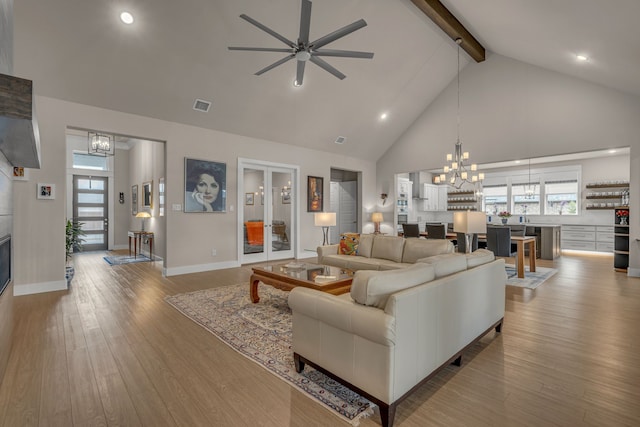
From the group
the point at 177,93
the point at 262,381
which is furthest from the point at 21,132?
the point at 177,93

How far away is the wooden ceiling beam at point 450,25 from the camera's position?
5.18m

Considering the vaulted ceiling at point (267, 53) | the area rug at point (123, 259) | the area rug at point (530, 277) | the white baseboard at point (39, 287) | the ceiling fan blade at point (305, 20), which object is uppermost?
the vaulted ceiling at point (267, 53)

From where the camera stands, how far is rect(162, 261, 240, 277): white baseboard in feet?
18.3

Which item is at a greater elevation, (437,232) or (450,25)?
(450,25)

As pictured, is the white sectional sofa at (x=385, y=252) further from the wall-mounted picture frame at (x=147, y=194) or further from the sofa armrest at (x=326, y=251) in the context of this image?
the wall-mounted picture frame at (x=147, y=194)

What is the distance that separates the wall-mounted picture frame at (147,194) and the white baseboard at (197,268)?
2987 mm

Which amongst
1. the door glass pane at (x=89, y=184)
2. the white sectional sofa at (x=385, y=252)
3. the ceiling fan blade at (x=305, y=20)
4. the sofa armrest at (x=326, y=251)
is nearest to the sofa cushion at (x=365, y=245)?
the white sectional sofa at (x=385, y=252)

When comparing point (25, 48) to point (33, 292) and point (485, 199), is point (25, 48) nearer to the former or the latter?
point (33, 292)

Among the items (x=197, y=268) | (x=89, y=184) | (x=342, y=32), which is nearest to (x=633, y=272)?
(x=342, y=32)

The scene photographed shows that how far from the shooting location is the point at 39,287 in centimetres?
442

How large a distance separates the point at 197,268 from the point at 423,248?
425 centimetres

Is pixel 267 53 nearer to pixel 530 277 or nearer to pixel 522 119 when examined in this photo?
pixel 522 119

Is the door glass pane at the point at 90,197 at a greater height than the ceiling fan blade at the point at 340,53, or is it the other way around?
the ceiling fan blade at the point at 340,53

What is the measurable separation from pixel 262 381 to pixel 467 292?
169cm
